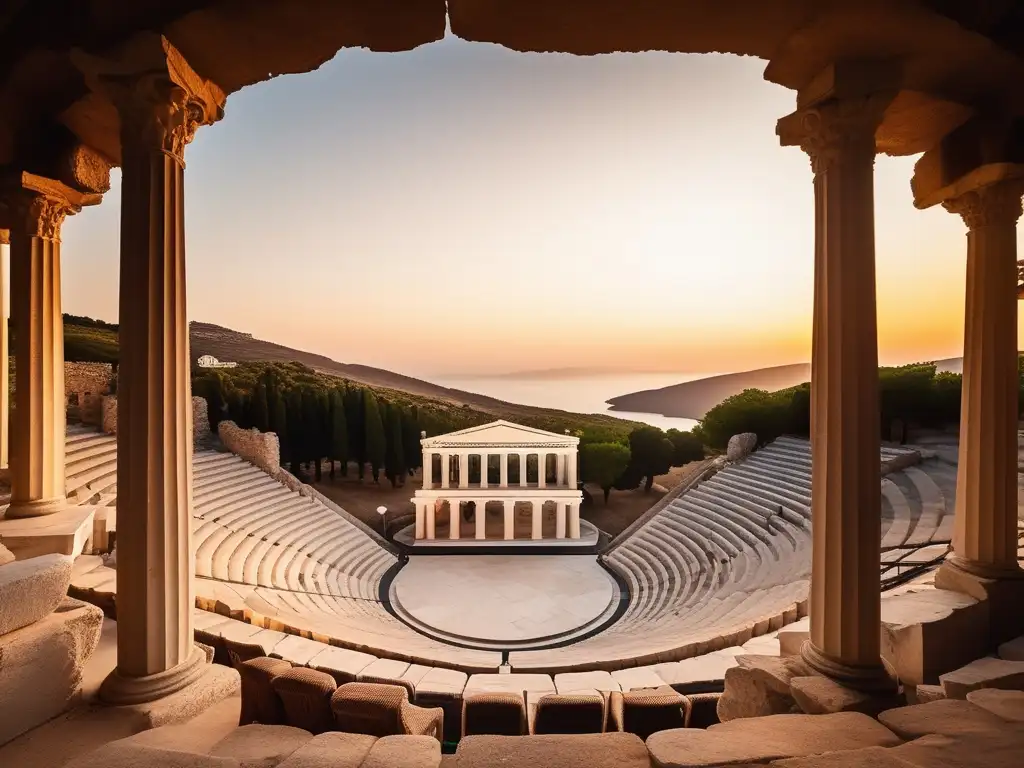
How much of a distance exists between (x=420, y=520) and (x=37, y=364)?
18.7 metres

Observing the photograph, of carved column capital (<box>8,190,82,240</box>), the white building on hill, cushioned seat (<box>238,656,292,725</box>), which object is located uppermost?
carved column capital (<box>8,190,82,240</box>)

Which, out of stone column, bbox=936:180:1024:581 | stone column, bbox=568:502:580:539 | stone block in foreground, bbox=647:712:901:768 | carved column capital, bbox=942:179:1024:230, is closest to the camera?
stone block in foreground, bbox=647:712:901:768

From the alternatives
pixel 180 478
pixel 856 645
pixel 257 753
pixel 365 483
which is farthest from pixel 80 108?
pixel 365 483

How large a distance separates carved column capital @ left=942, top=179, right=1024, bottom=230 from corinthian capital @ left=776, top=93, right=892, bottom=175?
180cm

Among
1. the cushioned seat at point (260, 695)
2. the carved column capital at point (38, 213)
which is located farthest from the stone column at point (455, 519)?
the cushioned seat at point (260, 695)

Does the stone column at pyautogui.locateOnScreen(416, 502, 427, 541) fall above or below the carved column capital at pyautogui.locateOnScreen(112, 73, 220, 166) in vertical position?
below

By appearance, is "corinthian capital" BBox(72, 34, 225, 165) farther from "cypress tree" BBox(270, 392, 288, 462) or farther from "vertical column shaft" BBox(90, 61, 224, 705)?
"cypress tree" BBox(270, 392, 288, 462)

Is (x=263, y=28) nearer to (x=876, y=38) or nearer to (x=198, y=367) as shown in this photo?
(x=876, y=38)

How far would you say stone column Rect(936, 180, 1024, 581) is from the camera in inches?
174

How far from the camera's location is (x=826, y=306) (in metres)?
3.56

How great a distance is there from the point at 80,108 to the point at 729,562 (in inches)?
656

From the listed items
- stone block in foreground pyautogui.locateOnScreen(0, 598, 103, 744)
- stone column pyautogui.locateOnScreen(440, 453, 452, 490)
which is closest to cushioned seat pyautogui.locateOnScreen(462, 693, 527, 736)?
stone block in foreground pyautogui.locateOnScreen(0, 598, 103, 744)

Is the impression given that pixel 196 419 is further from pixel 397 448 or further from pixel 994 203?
pixel 994 203

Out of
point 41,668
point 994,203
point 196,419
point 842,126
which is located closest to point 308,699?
point 41,668
